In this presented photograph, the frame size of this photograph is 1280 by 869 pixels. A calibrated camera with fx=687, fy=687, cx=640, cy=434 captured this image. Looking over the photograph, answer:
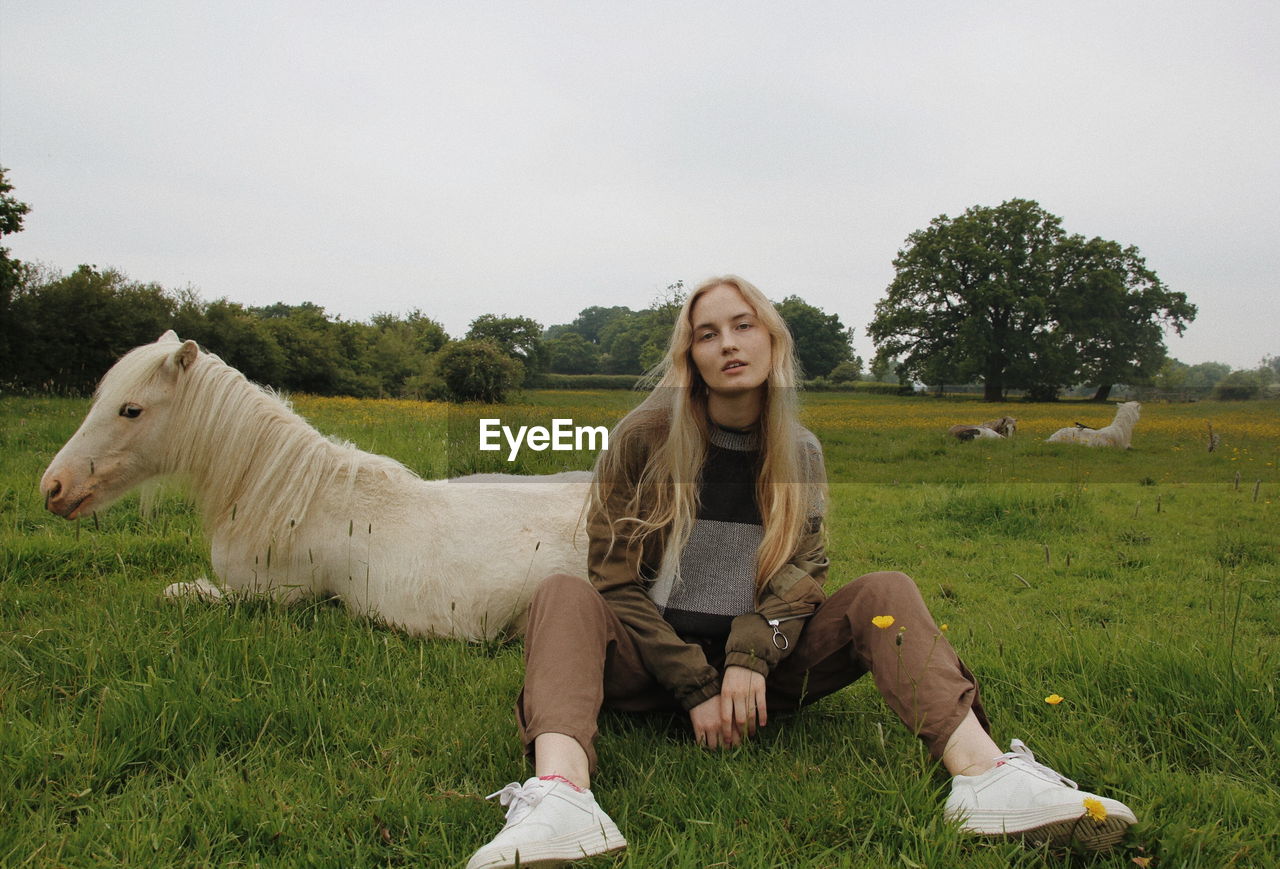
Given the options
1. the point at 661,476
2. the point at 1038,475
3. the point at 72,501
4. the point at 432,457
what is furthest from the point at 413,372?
the point at 661,476

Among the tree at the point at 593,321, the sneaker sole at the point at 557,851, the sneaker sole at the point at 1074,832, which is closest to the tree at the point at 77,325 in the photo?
the tree at the point at 593,321

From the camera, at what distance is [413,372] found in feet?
78.4

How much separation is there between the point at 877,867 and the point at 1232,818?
3.64 ft

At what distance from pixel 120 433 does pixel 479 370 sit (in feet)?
34.9

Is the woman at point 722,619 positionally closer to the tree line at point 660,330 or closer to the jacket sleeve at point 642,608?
the jacket sleeve at point 642,608

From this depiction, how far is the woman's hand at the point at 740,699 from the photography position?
7.25 feet

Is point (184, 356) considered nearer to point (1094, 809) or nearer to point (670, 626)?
point (670, 626)

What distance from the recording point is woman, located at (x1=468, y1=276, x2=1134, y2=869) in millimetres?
1791

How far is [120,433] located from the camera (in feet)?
11.4

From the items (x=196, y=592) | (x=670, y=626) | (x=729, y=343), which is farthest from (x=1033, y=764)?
(x=196, y=592)

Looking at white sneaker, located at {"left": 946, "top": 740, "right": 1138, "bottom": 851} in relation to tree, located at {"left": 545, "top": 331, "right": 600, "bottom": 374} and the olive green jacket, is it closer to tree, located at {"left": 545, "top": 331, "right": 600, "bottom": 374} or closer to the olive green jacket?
the olive green jacket

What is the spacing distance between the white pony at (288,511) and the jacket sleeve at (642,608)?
2.82 ft

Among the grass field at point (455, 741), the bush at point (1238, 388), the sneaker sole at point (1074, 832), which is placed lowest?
the grass field at point (455, 741)

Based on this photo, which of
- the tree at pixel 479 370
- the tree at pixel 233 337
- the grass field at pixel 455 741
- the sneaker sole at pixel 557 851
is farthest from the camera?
the tree at pixel 233 337
